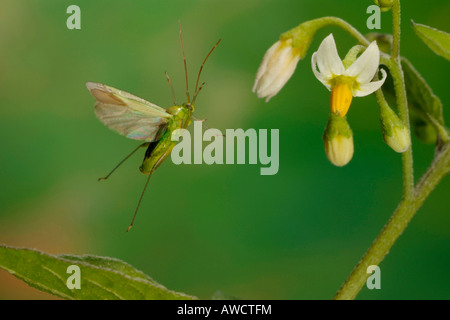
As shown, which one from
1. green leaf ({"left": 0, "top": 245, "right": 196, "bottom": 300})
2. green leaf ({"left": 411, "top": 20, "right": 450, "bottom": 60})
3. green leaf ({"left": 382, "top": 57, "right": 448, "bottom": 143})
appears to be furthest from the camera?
green leaf ({"left": 382, "top": 57, "right": 448, "bottom": 143})

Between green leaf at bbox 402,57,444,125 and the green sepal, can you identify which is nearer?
the green sepal

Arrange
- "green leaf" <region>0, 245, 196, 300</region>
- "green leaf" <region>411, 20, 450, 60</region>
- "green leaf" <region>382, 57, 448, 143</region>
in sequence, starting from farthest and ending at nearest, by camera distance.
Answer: "green leaf" <region>382, 57, 448, 143</region> → "green leaf" <region>411, 20, 450, 60</region> → "green leaf" <region>0, 245, 196, 300</region>

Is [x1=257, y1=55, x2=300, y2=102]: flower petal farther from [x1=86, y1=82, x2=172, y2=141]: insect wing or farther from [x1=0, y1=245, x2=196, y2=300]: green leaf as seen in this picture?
[x1=0, y1=245, x2=196, y2=300]: green leaf

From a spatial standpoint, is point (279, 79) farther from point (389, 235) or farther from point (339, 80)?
point (389, 235)

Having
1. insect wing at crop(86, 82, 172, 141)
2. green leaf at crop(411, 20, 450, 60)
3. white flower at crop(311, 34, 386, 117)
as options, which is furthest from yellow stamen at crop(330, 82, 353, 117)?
insect wing at crop(86, 82, 172, 141)
